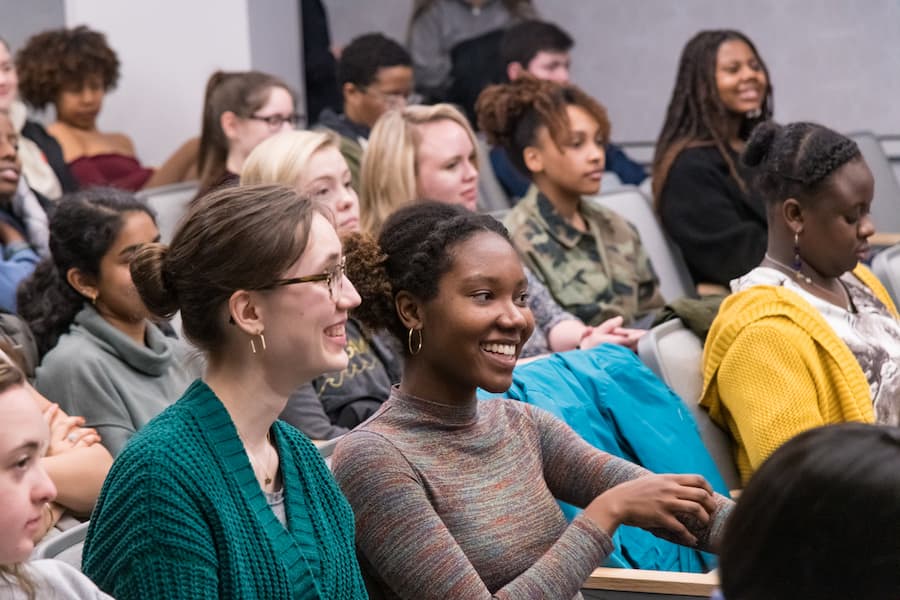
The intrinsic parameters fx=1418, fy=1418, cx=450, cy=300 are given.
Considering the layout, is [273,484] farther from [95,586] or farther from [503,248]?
[503,248]

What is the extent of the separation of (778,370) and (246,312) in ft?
3.83

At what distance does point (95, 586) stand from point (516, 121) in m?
2.76

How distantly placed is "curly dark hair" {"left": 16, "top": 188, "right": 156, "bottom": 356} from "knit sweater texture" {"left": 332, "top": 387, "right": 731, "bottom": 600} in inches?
36.6

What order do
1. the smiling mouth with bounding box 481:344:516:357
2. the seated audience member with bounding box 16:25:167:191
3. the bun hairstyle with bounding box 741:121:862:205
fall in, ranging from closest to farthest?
the smiling mouth with bounding box 481:344:516:357
the bun hairstyle with bounding box 741:121:862:205
the seated audience member with bounding box 16:25:167:191

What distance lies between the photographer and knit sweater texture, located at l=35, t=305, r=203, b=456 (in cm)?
257

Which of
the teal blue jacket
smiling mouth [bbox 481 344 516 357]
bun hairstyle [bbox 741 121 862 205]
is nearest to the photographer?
smiling mouth [bbox 481 344 516 357]

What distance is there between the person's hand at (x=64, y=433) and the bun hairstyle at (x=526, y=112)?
1966 mm

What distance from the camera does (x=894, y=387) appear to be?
272cm

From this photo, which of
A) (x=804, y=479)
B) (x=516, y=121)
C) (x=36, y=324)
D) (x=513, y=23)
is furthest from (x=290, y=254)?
(x=513, y=23)

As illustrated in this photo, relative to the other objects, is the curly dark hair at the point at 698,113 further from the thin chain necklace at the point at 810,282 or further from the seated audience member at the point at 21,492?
the seated audience member at the point at 21,492

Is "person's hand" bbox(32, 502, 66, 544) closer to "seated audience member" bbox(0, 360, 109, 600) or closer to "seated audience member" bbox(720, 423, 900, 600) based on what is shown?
"seated audience member" bbox(0, 360, 109, 600)

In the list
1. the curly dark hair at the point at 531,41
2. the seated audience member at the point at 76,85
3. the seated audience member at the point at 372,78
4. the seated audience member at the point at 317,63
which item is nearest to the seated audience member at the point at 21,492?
the seated audience member at the point at 76,85

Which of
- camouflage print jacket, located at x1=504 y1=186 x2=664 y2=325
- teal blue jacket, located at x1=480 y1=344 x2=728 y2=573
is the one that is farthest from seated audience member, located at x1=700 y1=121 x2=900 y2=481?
camouflage print jacket, located at x1=504 y1=186 x2=664 y2=325

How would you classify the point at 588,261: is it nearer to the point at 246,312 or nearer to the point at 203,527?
the point at 246,312
